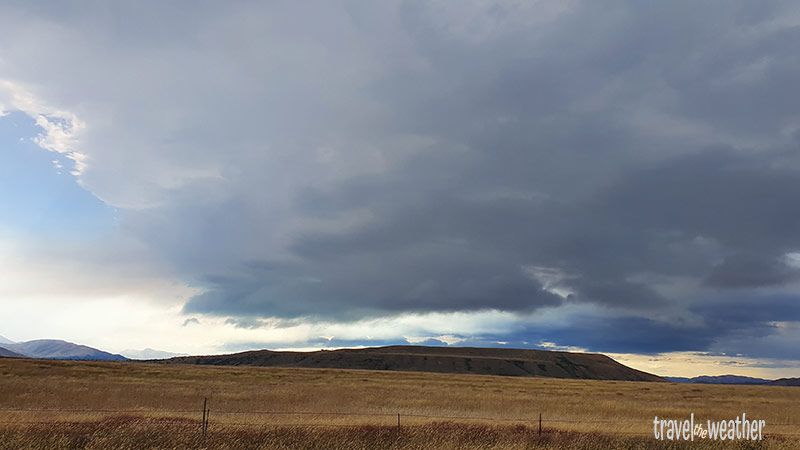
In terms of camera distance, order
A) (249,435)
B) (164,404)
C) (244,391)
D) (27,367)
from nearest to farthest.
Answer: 1. (249,435)
2. (164,404)
3. (244,391)
4. (27,367)

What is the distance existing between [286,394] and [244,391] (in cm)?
469

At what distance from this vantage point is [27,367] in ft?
200

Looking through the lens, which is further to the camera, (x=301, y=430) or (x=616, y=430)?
(x=616, y=430)

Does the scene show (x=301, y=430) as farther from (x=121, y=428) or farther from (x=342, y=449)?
(x=121, y=428)

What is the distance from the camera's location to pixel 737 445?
72.0 ft

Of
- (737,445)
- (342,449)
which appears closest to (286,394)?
(342,449)

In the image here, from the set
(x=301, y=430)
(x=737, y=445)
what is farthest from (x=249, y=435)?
(x=737, y=445)

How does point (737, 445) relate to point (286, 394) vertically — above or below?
above

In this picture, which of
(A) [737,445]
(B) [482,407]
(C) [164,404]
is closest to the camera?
(A) [737,445]

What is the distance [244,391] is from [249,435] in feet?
96.6

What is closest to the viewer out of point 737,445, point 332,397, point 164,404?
point 737,445

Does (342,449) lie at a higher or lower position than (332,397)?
higher

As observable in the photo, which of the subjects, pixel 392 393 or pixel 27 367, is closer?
pixel 392 393

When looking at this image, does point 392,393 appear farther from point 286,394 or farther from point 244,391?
point 244,391
